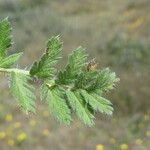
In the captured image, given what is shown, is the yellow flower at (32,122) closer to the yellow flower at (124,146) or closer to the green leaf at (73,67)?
the yellow flower at (124,146)

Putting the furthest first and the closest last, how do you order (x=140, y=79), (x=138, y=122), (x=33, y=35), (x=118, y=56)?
(x=33, y=35), (x=118, y=56), (x=140, y=79), (x=138, y=122)

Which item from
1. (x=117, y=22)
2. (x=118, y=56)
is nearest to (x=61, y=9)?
(x=117, y=22)

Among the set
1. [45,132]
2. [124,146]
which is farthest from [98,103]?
[45,132]

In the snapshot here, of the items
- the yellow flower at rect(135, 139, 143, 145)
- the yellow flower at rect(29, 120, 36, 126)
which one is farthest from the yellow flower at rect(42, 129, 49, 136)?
the yellow flower at rect(135, 139, 143, 145)

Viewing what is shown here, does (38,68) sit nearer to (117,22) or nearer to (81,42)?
(81,42)

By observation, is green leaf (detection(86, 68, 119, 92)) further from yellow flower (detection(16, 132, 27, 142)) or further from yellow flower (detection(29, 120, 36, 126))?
yellow flower (detection(29, 120, 36, 126))

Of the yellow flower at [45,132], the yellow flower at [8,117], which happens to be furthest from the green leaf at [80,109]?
the yellow flower at [8,117]

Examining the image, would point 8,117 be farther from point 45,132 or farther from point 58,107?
point 58,107
